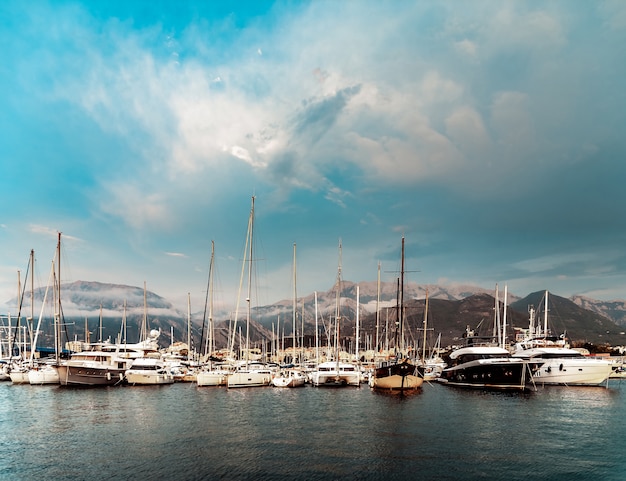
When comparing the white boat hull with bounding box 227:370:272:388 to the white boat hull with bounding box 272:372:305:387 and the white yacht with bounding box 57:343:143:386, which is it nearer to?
the white boat hull with bounding box 272:372:305:387

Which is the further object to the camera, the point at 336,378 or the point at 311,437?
the point at 336,378

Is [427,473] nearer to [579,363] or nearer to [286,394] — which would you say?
[286,394]

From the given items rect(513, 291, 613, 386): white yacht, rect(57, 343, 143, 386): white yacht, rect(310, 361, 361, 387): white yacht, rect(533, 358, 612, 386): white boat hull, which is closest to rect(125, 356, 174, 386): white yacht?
rect(57, 343, 143, 386): white yacht

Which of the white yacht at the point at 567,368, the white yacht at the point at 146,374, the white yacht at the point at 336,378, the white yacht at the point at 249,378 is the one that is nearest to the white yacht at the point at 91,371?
the white yacht at the point at 146,374

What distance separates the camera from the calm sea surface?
30609 millimetres

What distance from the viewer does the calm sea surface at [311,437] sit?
3061 centimetres

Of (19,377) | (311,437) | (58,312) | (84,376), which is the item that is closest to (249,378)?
(84,376)

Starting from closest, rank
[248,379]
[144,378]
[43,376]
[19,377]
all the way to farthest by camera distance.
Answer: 1. [248,379]
2. [43,376]
3. [144,378]
4. [19,377]

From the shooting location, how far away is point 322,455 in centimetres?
3434

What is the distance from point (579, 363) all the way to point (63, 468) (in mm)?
86390

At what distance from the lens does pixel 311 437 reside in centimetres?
4084

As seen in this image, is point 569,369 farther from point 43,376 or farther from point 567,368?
point 43,376

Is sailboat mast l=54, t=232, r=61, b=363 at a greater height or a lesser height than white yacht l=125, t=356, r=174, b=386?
greater

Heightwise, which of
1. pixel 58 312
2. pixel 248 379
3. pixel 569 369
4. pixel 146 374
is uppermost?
pixel 58 312
